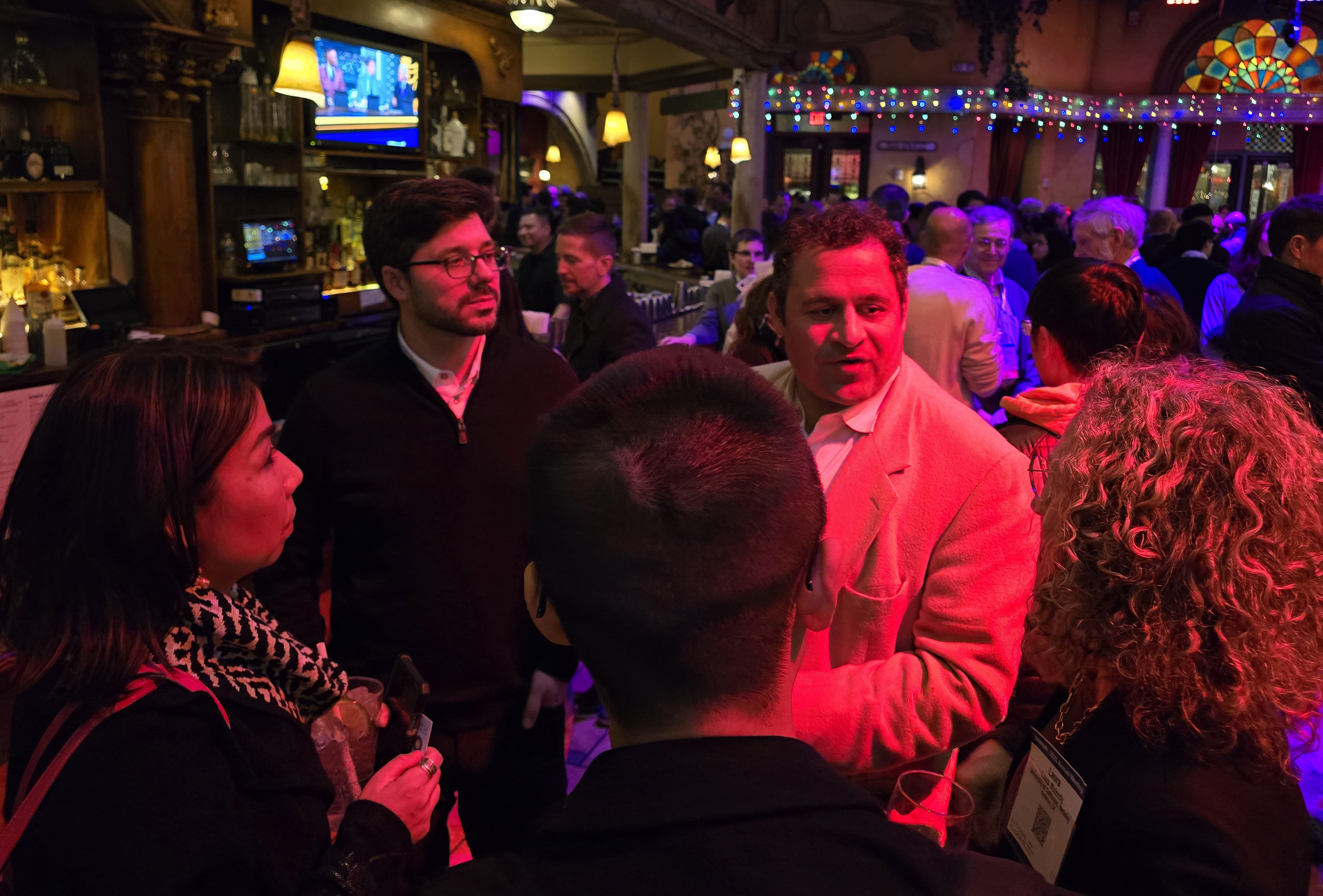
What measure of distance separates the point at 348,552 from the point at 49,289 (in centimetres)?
385

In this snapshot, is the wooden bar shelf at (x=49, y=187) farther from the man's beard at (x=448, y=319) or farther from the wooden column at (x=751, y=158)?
the wooden column at (x=751, y=158)

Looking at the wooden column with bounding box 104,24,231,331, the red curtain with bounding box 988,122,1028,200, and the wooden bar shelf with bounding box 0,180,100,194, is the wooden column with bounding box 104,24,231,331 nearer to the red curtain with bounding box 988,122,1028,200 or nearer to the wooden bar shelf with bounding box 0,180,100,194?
the wooden bar shelf with bounding box 0,180,100,194

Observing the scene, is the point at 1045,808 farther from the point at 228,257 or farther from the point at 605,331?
the point at 228,257

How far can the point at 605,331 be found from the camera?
13.0 ft

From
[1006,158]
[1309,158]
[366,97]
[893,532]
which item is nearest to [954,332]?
[893,532]

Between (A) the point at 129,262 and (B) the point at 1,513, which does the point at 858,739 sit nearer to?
(B) the point at 1,513

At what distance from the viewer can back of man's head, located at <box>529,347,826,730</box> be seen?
75 cm

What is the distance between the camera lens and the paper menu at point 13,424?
2875 millimetres

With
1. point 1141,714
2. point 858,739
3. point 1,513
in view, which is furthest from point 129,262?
point 1141,714

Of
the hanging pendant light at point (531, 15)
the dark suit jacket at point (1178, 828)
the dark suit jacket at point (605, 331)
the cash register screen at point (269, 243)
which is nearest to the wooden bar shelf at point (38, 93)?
→ the cash register screen at point (269, 243)

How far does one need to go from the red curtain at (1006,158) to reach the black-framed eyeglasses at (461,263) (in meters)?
16.7

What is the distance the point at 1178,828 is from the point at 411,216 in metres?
1.74

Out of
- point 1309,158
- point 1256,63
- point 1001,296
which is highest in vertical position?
point 1256,63

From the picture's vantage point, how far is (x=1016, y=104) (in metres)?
16.3
